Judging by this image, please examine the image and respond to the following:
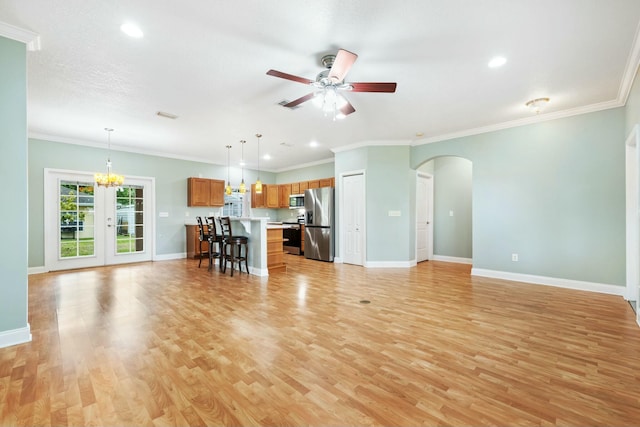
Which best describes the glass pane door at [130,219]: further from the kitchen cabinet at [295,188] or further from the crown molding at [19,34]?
the crown molding at [19,34]

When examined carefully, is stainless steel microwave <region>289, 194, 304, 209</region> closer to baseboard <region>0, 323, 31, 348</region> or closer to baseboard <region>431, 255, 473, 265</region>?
baseboard <region>431, 255, 473, 265</region>

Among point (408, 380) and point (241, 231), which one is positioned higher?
point (241, 231)

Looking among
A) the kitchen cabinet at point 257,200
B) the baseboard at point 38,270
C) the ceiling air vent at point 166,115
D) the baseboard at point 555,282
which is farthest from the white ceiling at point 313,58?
the kitchen cabinet at point 257,200

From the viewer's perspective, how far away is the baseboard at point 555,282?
4059mm

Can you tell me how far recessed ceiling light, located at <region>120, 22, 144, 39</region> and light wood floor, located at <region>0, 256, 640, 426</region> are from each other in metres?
2.79

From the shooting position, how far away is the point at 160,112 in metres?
4.42

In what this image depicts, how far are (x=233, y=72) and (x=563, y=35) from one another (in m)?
3.29

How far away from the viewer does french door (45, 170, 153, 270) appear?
580 cm

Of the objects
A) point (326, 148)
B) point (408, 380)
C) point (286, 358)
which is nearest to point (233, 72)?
point (286, 358)

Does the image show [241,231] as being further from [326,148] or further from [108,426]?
[108,426]

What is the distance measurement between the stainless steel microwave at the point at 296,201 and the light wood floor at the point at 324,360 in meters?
4.83

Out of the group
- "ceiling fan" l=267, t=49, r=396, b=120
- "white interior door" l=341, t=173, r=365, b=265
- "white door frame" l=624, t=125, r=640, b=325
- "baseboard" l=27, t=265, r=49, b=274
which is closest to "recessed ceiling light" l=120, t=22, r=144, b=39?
"ceiling fan" l=267, t=49, r=396, b=120

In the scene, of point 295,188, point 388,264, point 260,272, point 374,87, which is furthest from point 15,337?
point 295,188

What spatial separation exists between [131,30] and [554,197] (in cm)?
603
